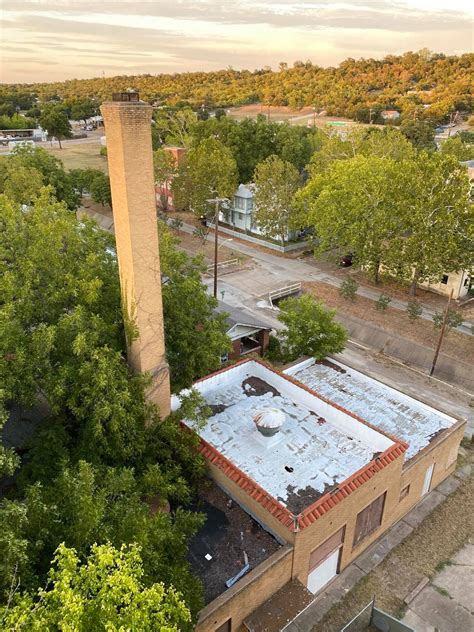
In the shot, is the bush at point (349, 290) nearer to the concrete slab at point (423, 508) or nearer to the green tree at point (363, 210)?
the green tree at point (363, 210)

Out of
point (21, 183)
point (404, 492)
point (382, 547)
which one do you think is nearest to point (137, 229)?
point (404, 492)

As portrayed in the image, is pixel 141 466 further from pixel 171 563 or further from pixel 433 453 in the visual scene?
pixel 433 453

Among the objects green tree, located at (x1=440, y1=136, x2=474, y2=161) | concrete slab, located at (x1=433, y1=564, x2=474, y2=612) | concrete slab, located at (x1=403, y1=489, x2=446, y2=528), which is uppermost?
green tree, located at (x1=440, y1=136, x2=474, y2=161)

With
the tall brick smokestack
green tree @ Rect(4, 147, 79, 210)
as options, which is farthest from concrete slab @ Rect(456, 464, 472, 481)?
green tree @ Rect(4, 147, 79, 210)

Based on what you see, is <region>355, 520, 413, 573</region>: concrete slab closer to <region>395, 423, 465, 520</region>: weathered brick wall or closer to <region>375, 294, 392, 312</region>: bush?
<region>395, 423, 465, 520</region>: weathered brick wall

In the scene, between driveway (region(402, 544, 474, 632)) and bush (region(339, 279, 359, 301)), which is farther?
bush (region(339, 279, 359, 301))

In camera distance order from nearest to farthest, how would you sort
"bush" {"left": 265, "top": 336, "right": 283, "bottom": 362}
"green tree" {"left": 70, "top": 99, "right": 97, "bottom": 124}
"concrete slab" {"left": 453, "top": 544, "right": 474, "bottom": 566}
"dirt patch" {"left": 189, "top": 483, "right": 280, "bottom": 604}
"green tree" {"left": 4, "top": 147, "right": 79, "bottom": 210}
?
"dirt patch" {"left": 189, "top": 483, "right": 280, "bottom": 604} < "concrete slab" {"left": 453, "top": 544, "right": 474, "bottom": 566} < "bush" {"left": 265, "top": 336, "right": 283, "bottom": 362} < "green tree" {"left": 4, "top": 147, "right": 79, "bottom": 210} < "green tree" {"left": 70, "top": 99, "right": 97, "bottom": 124}

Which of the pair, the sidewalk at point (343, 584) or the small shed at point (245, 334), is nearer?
the sidewalk at point (343, 584)

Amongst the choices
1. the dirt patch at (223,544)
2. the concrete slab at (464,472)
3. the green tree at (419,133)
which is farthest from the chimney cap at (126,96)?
the green tree at (419,133)
